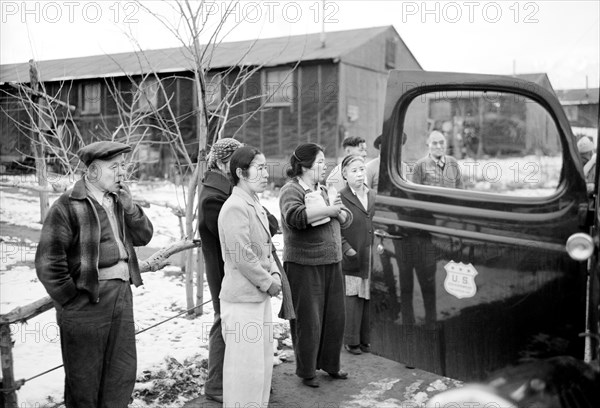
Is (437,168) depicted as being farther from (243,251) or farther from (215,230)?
(215,230)

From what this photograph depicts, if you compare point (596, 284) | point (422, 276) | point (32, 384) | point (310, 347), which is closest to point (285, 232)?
point (310, 347)

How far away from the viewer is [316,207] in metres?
4.37

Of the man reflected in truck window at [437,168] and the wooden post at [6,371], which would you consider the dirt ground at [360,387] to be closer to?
the wooden post at [6,371]

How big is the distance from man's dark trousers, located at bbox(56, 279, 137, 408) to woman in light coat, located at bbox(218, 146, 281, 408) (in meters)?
0.60

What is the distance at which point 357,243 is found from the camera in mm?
5172

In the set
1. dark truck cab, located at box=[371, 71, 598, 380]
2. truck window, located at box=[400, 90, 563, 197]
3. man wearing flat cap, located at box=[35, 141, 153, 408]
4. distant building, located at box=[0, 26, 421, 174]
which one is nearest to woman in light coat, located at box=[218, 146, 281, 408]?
man wearing flat cap, located at box=[35, 141, 153, 408]

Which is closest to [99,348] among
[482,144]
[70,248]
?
[70,248]

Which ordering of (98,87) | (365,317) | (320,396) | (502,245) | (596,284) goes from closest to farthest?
(596,284), (502,245), (320,396), (365,317), (98,87)

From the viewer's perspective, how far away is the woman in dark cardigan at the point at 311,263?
14.8 ft

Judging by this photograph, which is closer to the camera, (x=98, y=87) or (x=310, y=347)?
(x=310, y=347)

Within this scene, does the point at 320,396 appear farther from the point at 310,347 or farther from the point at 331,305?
the point at 331,305

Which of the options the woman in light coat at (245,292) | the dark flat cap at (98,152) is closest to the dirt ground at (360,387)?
the woman in light coat at (245,292)

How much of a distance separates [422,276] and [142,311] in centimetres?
400

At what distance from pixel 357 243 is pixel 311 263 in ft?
2.63
